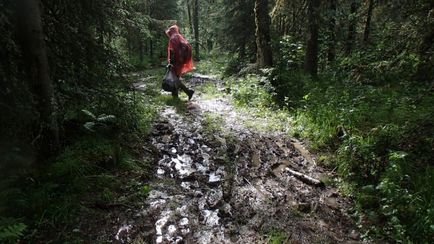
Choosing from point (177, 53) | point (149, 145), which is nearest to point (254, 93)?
point (177, 53)

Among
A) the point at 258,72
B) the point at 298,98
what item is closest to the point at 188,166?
the point at 298,98

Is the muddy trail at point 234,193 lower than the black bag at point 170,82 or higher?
lower

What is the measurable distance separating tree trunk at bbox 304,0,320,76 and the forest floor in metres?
4.59

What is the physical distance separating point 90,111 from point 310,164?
4499 millimetres

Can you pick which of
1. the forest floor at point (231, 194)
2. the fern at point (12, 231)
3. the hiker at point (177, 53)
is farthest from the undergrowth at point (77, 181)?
the hiker at point (177, 53)

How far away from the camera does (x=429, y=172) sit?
5.07 meters

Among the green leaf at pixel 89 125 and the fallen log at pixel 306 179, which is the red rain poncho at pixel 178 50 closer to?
the green leaf at pixel 89 125

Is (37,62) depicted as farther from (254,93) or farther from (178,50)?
(254,93)

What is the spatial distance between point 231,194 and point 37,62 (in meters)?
3.49

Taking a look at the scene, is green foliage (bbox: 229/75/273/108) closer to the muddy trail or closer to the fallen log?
the muddy trail

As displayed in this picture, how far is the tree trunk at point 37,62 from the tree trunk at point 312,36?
8292mm

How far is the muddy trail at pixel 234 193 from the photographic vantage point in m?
4.48

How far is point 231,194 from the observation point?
5410 mm

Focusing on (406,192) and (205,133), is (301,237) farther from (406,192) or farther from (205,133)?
(205,133)
